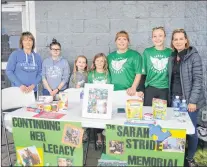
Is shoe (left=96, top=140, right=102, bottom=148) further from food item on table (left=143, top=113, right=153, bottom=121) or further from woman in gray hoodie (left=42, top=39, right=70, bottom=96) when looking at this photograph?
food item on table (left=143, top=113, right=153, bottom=121)

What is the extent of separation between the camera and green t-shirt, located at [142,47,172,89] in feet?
8.78

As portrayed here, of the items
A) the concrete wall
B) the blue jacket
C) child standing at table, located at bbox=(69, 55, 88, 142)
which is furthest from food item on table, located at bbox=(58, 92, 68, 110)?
the concrete wall

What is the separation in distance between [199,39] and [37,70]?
2.10 meters

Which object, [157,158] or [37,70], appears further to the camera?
[37,70]

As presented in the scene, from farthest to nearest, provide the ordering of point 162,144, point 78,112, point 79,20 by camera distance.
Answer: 1. point 79,20
2. point 78,112
3. point 162,144

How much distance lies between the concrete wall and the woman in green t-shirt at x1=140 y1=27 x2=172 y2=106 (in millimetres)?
702

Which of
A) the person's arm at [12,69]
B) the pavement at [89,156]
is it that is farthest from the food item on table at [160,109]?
the person's arm at [12,69]

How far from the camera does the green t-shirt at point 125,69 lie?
285 cm

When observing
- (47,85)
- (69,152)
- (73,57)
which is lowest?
(69,152)

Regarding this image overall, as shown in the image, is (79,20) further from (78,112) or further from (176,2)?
(78,112)

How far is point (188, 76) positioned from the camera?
96.1 inches

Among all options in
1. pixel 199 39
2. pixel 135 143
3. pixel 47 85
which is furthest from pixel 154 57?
pixel 47 85

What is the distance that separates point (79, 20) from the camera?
3.51m

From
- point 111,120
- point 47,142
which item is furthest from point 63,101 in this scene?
point 111,120
